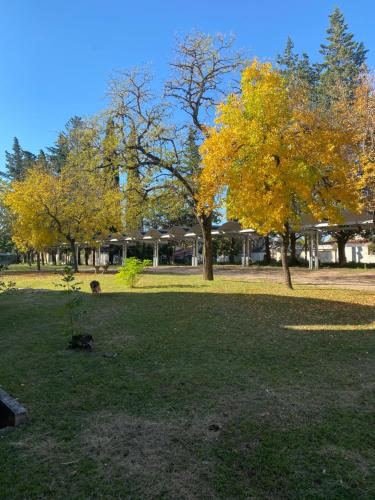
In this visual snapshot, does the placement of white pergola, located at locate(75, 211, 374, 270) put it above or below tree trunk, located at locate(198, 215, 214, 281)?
above

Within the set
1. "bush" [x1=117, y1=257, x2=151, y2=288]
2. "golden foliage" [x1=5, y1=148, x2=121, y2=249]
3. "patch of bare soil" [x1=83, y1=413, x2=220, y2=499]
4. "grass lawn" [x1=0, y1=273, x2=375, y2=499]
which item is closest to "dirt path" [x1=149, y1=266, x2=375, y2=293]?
"bush" [x1=117, y1=257, x2=151, y2=288]

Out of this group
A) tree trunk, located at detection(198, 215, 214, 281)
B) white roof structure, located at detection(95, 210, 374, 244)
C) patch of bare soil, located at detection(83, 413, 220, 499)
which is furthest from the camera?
white roof structure, located at detection(95, 210, 374, 244)

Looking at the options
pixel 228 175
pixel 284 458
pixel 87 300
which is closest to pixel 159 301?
pixel 87 300

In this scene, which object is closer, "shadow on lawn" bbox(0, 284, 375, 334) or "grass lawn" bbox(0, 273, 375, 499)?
"grass lawn" bbox(0, 273, 375, 499)

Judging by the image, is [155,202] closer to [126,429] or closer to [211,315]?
[211,315]

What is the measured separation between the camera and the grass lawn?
9.09 feet

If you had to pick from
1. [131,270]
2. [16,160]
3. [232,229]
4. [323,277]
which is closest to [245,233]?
[232,229]

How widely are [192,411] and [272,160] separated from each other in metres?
→ 8.81

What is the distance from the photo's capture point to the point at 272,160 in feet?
37.1

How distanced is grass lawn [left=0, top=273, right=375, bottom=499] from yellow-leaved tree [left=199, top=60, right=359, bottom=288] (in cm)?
450

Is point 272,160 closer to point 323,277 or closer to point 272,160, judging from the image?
point 272,160

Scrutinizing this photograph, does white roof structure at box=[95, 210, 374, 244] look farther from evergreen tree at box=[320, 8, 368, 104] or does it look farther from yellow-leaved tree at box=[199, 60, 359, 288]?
evergreen tree at box=[320, 8, 368, 104]

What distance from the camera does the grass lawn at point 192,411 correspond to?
2.77 meters

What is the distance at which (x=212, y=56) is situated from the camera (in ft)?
56.5
